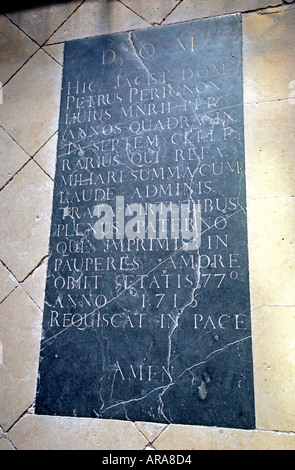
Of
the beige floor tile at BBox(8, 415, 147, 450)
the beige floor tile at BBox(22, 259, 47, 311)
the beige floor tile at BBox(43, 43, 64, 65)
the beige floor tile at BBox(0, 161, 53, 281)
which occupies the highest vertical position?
the beige floor tile at BBox(43, 43, 64, 65)

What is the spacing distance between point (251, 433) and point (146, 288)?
3.31ft

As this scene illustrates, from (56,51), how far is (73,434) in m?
2.77

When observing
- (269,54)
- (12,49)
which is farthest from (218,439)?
(12,49)

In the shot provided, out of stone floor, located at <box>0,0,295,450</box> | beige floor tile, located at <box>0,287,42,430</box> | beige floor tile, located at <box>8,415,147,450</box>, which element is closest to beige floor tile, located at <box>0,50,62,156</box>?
stone floor, located at <box>0,0,295,450</box>

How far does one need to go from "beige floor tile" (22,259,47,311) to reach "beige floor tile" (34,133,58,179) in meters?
Result: 0.68

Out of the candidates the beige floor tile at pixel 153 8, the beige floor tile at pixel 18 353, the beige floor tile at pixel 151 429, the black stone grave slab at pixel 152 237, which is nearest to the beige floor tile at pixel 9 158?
the black stone grave slab at pixel 152 237

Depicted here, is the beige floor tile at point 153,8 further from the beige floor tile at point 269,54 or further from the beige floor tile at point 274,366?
the beige floor tile at point 274,366

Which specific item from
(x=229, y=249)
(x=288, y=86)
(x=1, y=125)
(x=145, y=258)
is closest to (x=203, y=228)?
(x=229, y=249)

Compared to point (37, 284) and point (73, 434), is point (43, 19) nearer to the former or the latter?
point (37, 284)

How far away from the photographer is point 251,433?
2.30 metres

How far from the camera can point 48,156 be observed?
3031mm

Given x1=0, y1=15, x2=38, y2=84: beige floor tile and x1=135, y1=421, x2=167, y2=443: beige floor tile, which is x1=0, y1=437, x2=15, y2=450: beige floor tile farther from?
x1=0, y1=15, x2=38, y2=84: beige floor tile

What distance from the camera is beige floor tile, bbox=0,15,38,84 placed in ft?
11.0
